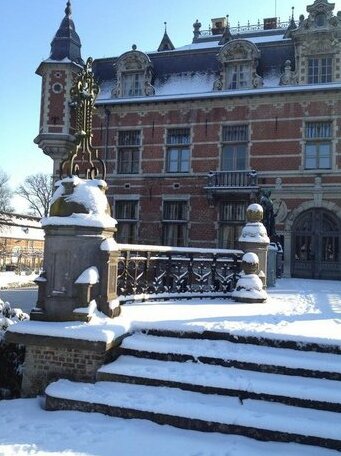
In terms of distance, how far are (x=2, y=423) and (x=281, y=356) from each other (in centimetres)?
285

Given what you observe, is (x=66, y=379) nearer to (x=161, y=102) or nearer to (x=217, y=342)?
(x=217, y=342)

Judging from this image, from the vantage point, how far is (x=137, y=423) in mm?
3896

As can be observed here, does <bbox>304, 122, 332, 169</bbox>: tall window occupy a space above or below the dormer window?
below

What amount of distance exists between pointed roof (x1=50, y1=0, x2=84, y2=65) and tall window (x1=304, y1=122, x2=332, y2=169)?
12111 millimetres

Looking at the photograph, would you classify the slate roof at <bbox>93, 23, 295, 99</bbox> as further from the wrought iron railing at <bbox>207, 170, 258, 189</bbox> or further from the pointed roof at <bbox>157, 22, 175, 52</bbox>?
the wrought iron railing at <bbox>207, 170, 258, 189</bbox>

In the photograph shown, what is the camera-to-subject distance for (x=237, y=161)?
19734mm

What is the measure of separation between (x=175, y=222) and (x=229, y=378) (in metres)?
16.0

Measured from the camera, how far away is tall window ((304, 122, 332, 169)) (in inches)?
716

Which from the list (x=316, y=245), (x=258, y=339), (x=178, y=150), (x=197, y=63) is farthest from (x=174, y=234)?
(x=258, y=339)

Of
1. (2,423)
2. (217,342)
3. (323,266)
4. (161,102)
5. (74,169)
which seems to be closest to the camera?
(2,423)

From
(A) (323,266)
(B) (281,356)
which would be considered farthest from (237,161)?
(B) (281,356)

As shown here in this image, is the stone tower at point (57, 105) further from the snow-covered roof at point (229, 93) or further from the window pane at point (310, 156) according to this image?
the window pane at point (310, 156)

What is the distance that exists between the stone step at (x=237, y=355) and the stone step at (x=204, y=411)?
46 centimetres

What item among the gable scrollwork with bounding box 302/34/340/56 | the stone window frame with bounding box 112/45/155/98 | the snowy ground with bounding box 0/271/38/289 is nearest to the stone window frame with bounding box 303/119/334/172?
the gable scrollwork with bounding box 302/34/340/56
